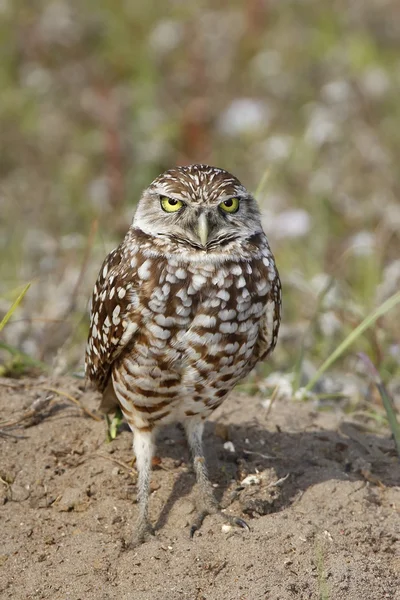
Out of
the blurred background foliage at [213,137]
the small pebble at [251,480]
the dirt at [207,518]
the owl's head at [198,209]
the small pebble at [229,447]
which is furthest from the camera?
the blurred background foliage at [213,137]

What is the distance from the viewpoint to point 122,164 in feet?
26.7

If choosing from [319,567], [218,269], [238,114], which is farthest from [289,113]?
[319,567]

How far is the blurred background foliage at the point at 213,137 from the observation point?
6172 millimetres

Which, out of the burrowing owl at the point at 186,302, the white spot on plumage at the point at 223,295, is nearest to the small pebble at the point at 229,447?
the burrowing owl at the point at 186,302

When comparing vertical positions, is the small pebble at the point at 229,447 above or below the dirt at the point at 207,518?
above

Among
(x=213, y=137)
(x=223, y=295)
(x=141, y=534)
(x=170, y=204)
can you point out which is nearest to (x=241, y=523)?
(x=141, y=534)

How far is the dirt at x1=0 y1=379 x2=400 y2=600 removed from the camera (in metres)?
3.46

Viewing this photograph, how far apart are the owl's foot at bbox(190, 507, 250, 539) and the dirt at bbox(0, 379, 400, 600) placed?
0.04 metres

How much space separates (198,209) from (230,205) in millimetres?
179

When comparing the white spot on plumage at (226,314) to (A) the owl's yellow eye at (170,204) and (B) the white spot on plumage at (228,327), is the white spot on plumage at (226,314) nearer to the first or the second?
(B) the white spot on plumage at (228,327)

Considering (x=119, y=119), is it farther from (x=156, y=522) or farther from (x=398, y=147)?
(x=156, y=522)

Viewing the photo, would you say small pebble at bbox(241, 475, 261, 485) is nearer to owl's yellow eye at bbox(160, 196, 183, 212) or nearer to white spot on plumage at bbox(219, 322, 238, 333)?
white spot on plumage at bbox(219, 322, 238, 333)

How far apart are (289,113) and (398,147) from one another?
1.56 m

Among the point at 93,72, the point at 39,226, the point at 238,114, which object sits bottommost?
the point at 39,226
